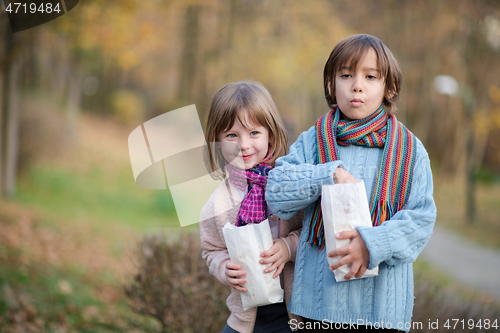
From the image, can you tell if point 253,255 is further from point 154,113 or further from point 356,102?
point 154,113

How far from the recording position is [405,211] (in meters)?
1.49

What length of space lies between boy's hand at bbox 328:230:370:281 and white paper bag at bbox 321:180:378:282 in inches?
0.6

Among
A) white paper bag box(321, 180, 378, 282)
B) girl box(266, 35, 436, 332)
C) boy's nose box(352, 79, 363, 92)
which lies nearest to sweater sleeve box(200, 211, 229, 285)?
girl box(266, 35, 436, 332)

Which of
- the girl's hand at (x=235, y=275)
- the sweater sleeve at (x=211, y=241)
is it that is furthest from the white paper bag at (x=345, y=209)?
the sweater sleeve at (x=211, y=241)

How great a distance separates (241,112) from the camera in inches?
72.5

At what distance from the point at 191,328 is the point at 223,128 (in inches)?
69.8

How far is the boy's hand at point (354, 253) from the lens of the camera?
1.46 m

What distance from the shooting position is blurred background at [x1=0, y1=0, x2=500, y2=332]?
383cm

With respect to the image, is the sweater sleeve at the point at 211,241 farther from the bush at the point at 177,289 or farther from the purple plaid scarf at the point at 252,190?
the bush at the point at 177,289

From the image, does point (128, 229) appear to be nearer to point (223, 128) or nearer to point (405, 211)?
point (223, 128)

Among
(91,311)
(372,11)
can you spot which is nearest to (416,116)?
(372,11)

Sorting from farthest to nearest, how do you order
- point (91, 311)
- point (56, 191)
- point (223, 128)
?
point (56, 191)
point (91, 311)
point (223, 128)

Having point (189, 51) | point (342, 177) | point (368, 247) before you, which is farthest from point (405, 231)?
point (189, 51)

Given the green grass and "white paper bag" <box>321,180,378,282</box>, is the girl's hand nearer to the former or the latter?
"white paper bag" <box>321,180,378,282</box>
